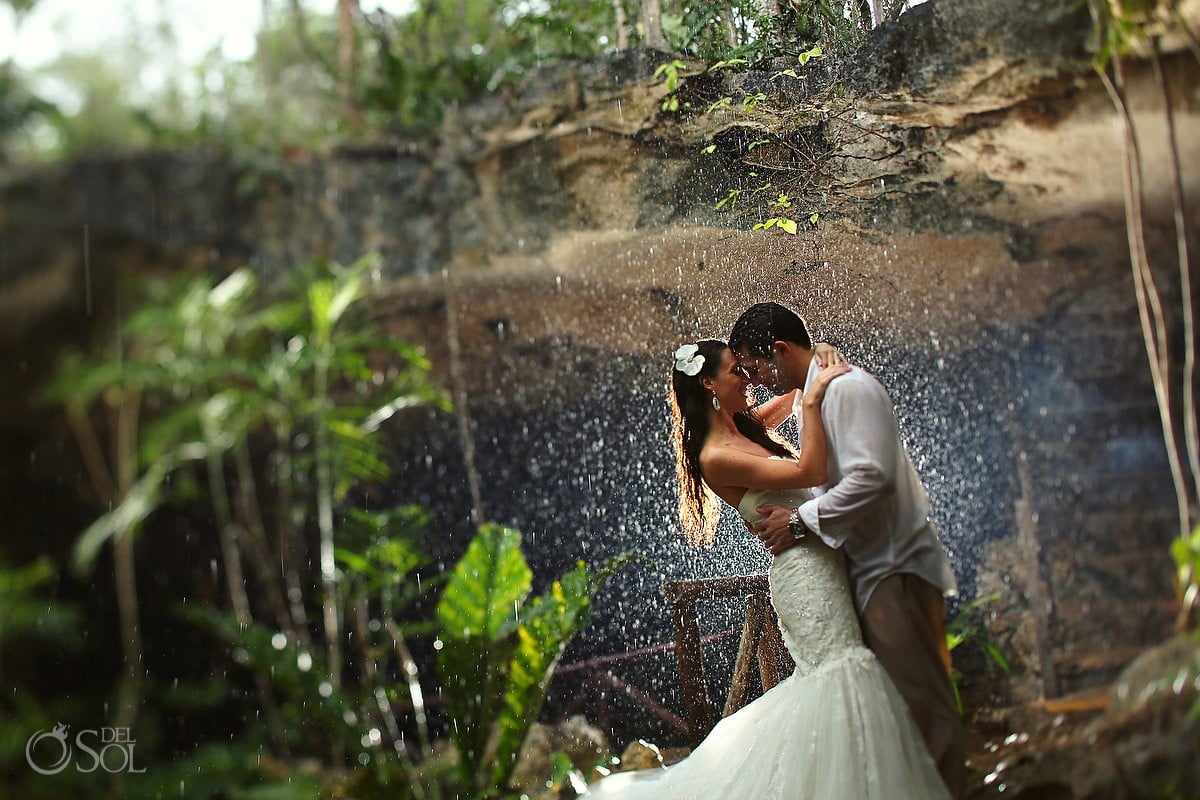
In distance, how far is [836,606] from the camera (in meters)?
2.52

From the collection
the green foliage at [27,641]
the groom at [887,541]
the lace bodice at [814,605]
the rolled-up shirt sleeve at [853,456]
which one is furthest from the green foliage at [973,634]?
the green foliage at [27,641]

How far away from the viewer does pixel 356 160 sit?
4.02 meters

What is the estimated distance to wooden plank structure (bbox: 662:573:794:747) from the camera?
312 centimetres

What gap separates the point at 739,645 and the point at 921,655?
0.83 metres

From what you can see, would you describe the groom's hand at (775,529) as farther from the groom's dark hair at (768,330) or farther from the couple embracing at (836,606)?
the groom's dark hair at (768,330)

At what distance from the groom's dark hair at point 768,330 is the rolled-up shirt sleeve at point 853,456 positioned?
24 centimetres

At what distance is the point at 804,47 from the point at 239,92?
7.12ft

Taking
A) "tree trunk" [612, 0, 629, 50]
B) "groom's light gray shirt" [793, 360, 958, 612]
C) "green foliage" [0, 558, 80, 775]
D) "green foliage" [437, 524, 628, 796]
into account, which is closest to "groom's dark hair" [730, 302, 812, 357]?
"groom's light gray shirt" [793, 360, 958, 612]

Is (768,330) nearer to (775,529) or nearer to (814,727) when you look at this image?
(775,529)

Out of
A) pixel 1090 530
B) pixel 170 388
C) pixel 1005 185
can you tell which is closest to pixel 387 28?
pixel 170 388

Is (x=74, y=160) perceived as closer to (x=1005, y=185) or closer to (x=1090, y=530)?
(x=1005, y=185)

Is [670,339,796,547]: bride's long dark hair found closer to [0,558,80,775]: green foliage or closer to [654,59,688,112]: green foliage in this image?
[654,59,688,112]: green foliage

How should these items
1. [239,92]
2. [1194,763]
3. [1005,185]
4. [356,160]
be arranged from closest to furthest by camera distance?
[1194,763], [1005,185], [239,92], [356,160]

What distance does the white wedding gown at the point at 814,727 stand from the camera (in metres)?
2.31
